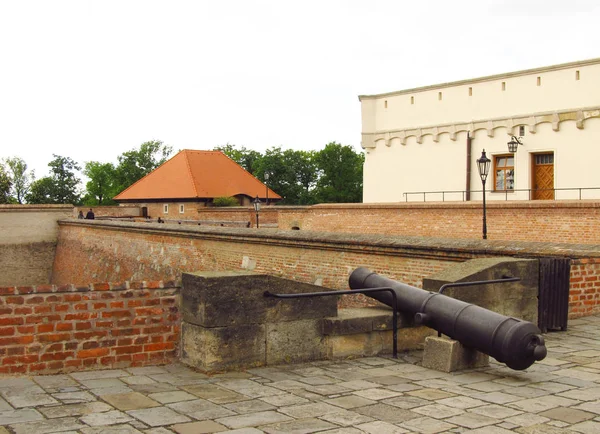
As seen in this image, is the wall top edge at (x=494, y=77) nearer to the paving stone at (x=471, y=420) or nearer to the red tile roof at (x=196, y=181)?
the red tile roof at (x=196, y=181)

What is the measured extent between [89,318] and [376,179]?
2438cm

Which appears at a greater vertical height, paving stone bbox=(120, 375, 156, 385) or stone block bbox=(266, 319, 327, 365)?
stone block bbox=(266, 319, 327, 365)

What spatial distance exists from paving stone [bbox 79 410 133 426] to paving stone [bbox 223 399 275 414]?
71cm

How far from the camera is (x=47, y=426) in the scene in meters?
4.12

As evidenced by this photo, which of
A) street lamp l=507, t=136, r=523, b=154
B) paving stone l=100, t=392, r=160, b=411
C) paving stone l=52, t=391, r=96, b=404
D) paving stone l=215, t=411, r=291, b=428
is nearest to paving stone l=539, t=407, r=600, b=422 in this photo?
paving stone l=215, t=411, r=291, b=428

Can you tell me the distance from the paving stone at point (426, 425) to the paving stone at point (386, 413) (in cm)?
7

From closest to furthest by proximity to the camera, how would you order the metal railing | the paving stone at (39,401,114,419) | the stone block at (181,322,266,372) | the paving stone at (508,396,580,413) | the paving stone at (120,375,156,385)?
the paving stone at (39,401,114,419)
the paving stone at (508,396,580,413)
the paving stone at (120,375,156,385)
the stone block at (181,322,266,372)
the metal railing

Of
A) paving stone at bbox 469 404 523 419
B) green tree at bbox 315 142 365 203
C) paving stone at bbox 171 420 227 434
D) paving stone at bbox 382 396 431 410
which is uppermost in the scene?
green tree at bbox 315 142 365 203

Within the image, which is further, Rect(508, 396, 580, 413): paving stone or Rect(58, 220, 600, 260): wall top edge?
Rect(58, 220, 600, 260): wall top edge

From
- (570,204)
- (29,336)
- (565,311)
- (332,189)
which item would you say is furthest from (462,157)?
(332,189)

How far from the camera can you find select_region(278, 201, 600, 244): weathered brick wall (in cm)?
1577

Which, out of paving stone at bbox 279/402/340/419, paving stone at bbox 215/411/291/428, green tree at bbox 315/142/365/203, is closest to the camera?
paving stone at bbox 215/411/291/428

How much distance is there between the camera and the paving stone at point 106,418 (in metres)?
4.22

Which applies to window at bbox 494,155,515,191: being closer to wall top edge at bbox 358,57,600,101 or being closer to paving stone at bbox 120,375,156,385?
wall top edge at bbox 358,57,600,101
